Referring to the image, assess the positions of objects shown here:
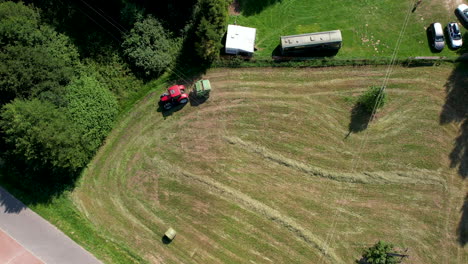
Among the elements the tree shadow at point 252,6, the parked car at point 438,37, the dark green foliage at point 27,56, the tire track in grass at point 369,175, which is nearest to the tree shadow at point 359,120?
the tire track in grass at point 369,175

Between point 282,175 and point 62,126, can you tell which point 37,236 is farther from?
point 282,175

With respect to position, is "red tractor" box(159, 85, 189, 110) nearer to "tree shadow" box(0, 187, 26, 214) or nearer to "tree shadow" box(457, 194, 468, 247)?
"tree shadow" box(0, 187, 26, 214)

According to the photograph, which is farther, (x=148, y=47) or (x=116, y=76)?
(x=116, y=76)

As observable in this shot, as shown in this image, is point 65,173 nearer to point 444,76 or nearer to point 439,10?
point 444,76

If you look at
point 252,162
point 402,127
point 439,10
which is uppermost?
point 439,10

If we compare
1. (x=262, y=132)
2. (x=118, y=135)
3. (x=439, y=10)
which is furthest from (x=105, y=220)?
(x=439, y=10)

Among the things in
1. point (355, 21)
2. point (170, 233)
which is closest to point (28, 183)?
point (170, 233)

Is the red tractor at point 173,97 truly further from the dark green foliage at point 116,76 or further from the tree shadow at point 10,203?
the tree shadow at point 10,203
